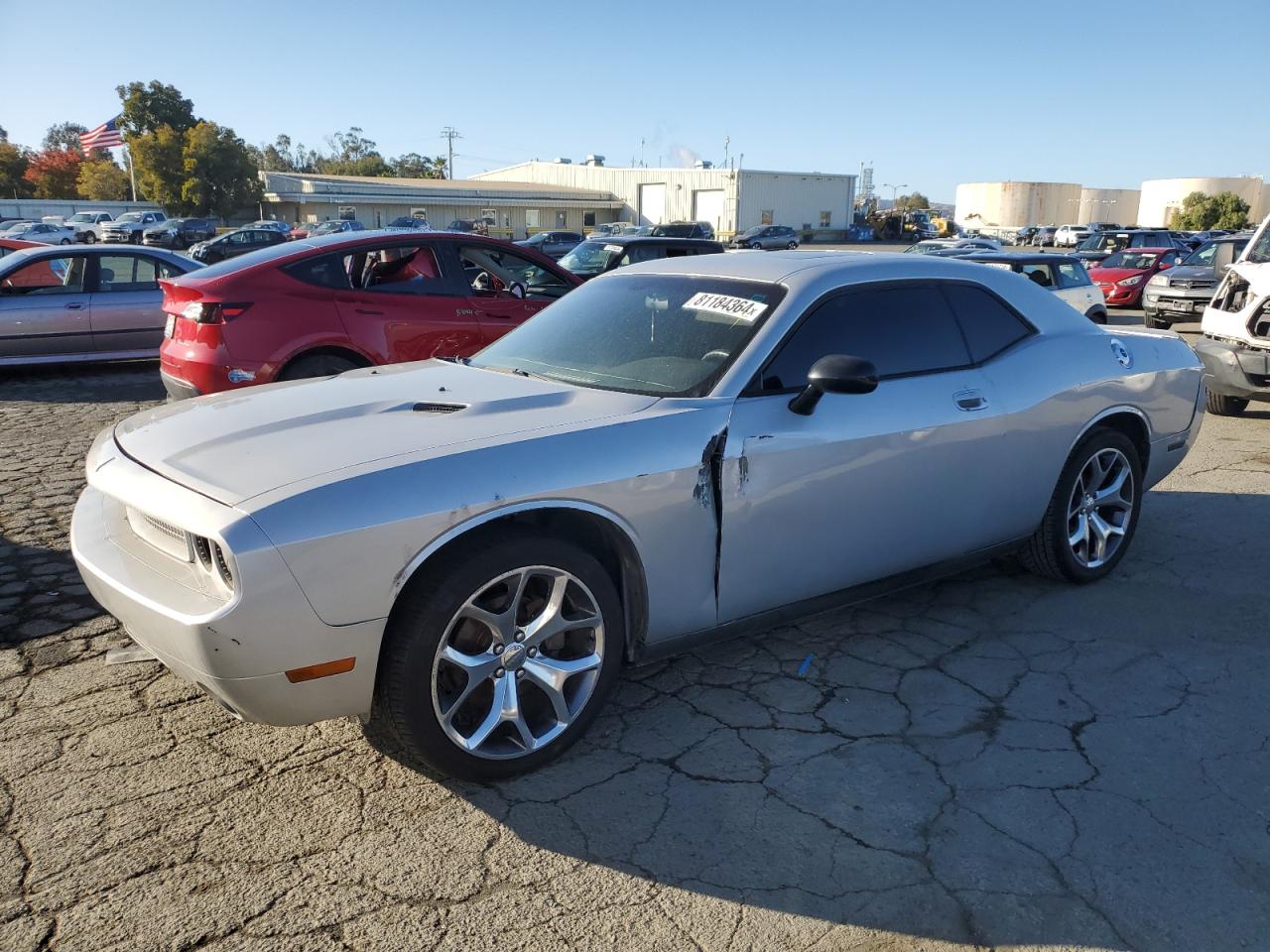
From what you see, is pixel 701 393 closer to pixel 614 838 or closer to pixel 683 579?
pixel 683 579

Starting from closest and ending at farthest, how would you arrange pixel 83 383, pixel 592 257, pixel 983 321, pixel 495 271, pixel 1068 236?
pixel 983 321, pixel 495 271, pixel 83 383, pixel 592 257, pixel 1068 236

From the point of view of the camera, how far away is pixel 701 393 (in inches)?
134

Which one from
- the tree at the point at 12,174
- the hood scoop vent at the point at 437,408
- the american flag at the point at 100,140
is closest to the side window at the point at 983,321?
the hood scoop vent at the point at 437,408

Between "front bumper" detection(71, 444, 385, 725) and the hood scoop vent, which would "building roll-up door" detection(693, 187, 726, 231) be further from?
"front bumper" detection(71, 444, 385, 725)

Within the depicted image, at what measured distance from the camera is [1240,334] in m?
8.40

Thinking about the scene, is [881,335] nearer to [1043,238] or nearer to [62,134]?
[1043,238]

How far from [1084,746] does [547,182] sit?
3307 inches

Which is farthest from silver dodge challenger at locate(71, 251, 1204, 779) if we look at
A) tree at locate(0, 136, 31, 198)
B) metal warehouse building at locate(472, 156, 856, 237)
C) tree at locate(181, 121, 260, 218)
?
tree at locate(0, 136, 31, 198)

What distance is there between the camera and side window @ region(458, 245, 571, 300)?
296 inches

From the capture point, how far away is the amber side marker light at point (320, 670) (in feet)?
8.61

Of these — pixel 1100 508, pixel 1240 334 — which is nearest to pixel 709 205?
pixel 1240 334

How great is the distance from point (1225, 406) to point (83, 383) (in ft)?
38.2

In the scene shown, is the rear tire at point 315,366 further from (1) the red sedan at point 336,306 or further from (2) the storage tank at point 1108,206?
(2) the storage tank at point 1108,206

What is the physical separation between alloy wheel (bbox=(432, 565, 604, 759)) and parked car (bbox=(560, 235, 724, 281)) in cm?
883
